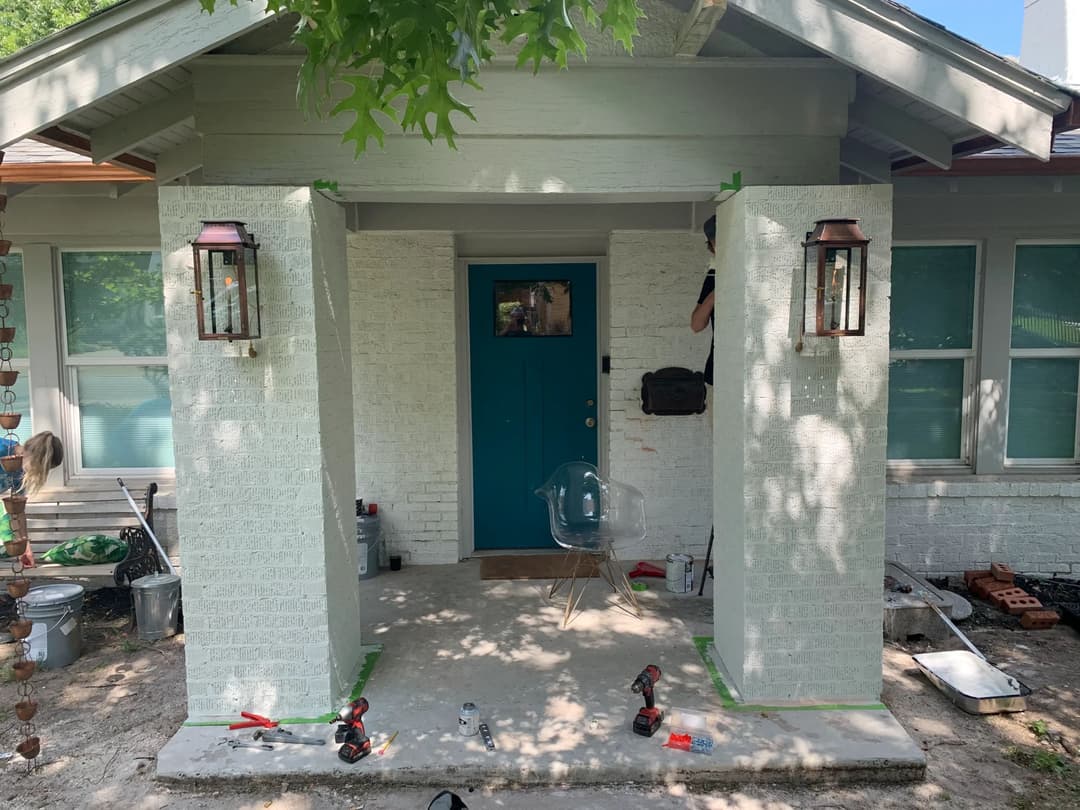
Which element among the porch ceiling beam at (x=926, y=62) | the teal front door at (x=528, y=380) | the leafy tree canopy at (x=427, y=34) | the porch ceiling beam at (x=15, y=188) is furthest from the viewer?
the teal front door at (x=528, y=380)

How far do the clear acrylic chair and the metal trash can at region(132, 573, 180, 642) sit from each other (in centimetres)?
237

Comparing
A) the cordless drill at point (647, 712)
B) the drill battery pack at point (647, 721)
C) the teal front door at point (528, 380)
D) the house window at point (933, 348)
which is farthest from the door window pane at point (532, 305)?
the drill battery pack at point (647, 721)

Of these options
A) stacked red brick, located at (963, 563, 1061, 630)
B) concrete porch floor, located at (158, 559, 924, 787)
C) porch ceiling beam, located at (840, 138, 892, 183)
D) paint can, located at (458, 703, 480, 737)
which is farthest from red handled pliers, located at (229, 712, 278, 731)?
stacked red brick, located at (963, 563, 1061, 630)

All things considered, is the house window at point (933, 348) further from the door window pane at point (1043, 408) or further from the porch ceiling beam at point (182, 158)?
the porch ceiling beam at point (182, 158)

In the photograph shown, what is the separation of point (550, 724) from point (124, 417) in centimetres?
399

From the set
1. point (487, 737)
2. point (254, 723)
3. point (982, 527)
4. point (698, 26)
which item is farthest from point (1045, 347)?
point (254, 723)

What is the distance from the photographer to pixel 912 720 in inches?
134

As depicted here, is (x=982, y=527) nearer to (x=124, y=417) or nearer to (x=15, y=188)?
(x=124, y=417)

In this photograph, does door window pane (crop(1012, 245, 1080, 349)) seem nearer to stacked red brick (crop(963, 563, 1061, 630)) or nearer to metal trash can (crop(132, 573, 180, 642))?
stacked red brick (crop(963, 563, 1061, 630))

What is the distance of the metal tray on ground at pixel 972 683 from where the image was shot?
11.3 ft

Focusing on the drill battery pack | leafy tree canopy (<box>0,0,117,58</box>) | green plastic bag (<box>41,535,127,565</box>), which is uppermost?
leafy tree canopy (<box>0,0,117,58</box>)

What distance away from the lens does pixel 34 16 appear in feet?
49.7

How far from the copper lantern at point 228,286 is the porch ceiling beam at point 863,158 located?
3227mm

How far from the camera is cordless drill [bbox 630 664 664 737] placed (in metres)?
3.09
